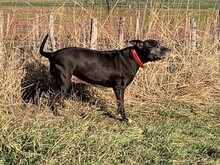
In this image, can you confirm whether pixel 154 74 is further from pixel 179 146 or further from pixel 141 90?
pixel 179 146

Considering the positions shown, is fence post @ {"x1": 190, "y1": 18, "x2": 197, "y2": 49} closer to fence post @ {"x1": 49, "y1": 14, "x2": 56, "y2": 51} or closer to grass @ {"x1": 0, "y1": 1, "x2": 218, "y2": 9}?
grass @ {"x1": 0, "y1": 1, "x2": 218, "y2": 9}

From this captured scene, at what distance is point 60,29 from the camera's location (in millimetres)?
7812

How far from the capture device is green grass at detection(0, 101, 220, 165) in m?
4.27

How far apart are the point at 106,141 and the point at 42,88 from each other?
9.81 ft

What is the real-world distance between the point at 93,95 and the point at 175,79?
1.63 metres

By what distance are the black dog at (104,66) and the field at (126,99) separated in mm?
482

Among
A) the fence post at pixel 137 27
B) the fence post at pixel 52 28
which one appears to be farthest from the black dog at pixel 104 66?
the fence post at pixel 137 27

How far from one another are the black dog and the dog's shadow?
70cm

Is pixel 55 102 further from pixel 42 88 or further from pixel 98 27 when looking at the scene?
pixel 98 27

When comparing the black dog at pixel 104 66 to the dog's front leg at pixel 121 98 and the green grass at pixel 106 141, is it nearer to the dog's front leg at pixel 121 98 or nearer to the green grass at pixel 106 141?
the dog's front leg at pixel 121 98

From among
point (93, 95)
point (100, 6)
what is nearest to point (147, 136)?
point (93, 95)

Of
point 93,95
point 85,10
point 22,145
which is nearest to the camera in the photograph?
point 22,145

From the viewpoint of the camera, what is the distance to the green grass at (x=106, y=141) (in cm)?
427

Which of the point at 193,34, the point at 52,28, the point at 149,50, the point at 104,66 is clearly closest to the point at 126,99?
the point at 104,66
